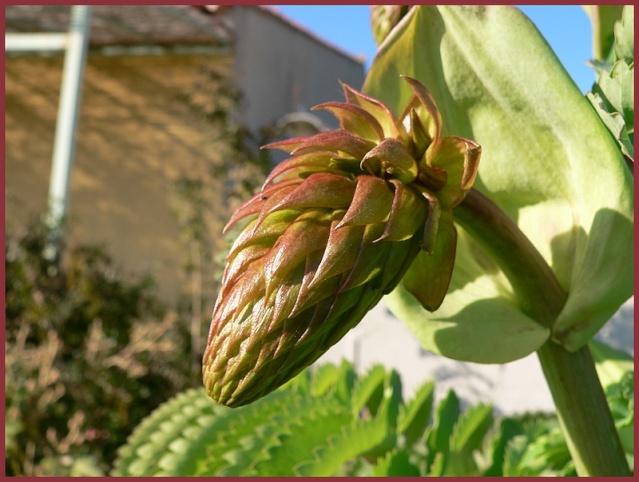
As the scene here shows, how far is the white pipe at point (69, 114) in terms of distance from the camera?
14.0ft

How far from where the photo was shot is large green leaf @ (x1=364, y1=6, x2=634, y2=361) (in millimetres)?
482

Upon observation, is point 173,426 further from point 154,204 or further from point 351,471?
point 154,204

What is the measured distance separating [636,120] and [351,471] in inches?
26.5

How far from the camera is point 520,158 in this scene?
0.53 metres

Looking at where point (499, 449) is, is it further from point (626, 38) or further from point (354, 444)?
point (626, 38)

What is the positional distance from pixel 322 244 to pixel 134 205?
205 inches

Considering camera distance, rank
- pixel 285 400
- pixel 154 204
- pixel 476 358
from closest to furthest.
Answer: pixel 476 358
pixel 285 400
pixel 154 204

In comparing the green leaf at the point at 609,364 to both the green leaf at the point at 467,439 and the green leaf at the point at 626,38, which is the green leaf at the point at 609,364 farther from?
the green leaf at the point at 626,38

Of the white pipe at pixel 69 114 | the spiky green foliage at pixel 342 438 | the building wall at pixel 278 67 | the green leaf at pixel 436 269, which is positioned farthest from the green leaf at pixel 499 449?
the building wall at pixel 278 67

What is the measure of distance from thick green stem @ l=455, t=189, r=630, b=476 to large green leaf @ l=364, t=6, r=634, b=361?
0.02m

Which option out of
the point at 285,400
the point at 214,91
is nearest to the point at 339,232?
the point at 285,400

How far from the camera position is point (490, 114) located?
534 millimetres

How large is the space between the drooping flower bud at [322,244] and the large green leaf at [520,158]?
0.11m

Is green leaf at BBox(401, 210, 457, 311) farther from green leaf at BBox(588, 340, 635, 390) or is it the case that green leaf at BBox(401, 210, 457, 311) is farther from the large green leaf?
green leaf at BBox(588, 340, 635, 390)
